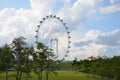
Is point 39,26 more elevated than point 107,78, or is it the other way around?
point 39,26

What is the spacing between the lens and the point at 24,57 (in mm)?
66000

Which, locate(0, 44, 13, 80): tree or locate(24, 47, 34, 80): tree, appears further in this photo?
locate(24, 47, 34, 80): tree

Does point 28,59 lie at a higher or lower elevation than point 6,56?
lower

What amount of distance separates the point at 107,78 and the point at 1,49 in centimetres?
4077

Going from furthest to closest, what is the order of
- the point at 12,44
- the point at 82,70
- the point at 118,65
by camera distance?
1. the point at 82,70
2. the point at 118,65
3. the point at 12,44

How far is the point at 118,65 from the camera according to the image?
282 ft

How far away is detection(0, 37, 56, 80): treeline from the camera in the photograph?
64.3 m

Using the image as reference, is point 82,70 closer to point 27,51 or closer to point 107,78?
point 107,78

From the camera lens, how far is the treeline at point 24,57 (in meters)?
64.3

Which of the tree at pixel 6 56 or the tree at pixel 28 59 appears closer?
the tree at pixel 6 56

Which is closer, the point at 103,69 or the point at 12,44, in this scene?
the point at 12,44

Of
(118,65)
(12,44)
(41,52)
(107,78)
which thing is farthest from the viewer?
(107,78)

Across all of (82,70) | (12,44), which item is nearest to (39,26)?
(12,44)

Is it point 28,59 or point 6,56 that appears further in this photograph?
point 28,59
